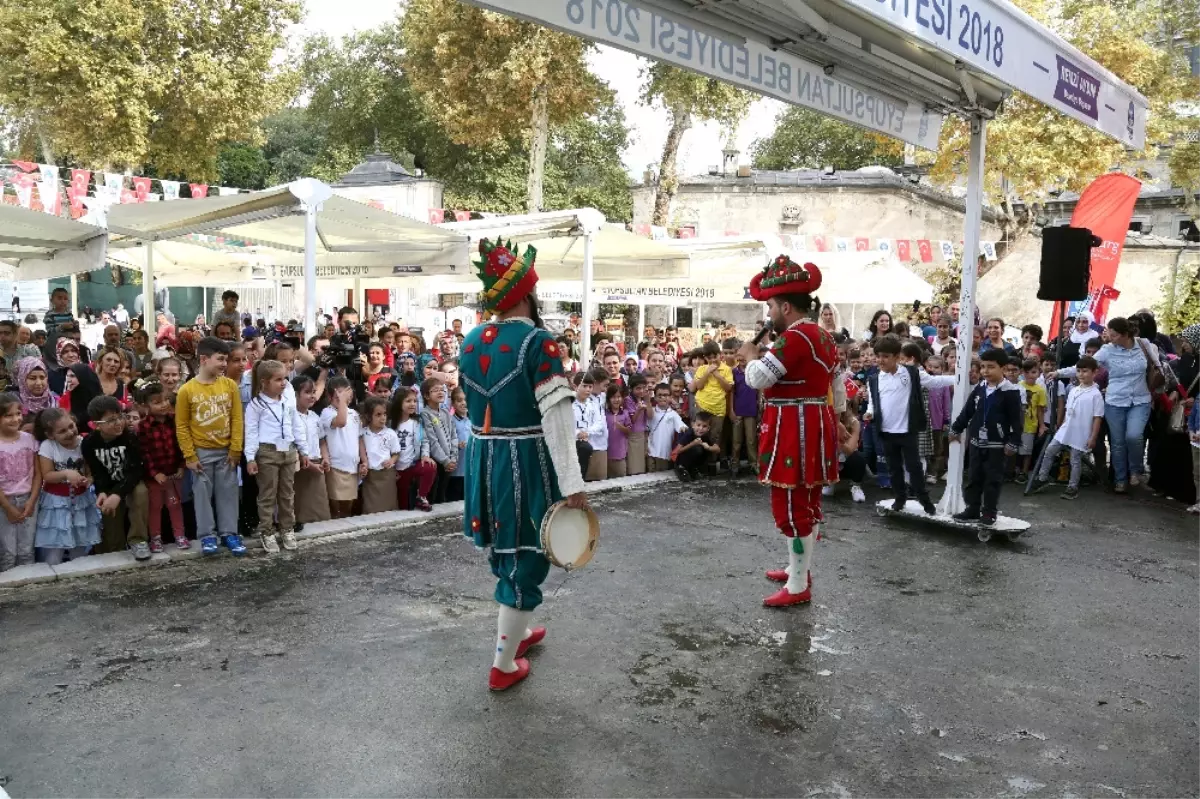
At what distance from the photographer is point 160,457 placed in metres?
6.36

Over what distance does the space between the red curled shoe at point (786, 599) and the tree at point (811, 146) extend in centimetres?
4433

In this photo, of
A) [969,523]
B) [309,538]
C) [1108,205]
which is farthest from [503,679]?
[1108,205]

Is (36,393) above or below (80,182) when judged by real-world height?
below

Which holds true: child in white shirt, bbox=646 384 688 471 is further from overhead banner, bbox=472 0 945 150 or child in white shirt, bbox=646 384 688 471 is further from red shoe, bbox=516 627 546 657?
red shoe, bbox=516 627 546 657

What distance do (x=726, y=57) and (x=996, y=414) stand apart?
12.3 ft

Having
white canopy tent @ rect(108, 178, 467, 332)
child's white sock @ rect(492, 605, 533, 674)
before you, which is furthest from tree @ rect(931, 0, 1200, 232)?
child's white sock @ rect(492, 605, 533, 674)

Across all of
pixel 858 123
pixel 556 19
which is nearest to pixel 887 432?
pixel 858 123

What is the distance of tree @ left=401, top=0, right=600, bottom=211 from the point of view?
930 inches

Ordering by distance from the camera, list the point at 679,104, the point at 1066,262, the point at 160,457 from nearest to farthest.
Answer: the point at 160,457 → the point at 1066,262 → the point at 679,104

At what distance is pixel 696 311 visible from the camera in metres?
30.8

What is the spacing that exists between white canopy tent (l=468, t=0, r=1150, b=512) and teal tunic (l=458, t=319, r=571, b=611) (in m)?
1.39

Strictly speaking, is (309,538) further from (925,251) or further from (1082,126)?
(1082,126)

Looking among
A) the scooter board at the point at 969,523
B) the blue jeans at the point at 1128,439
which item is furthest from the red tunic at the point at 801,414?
the blue jeans at the point at 1128,439

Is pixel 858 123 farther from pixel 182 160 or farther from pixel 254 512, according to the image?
pixel 182 160
